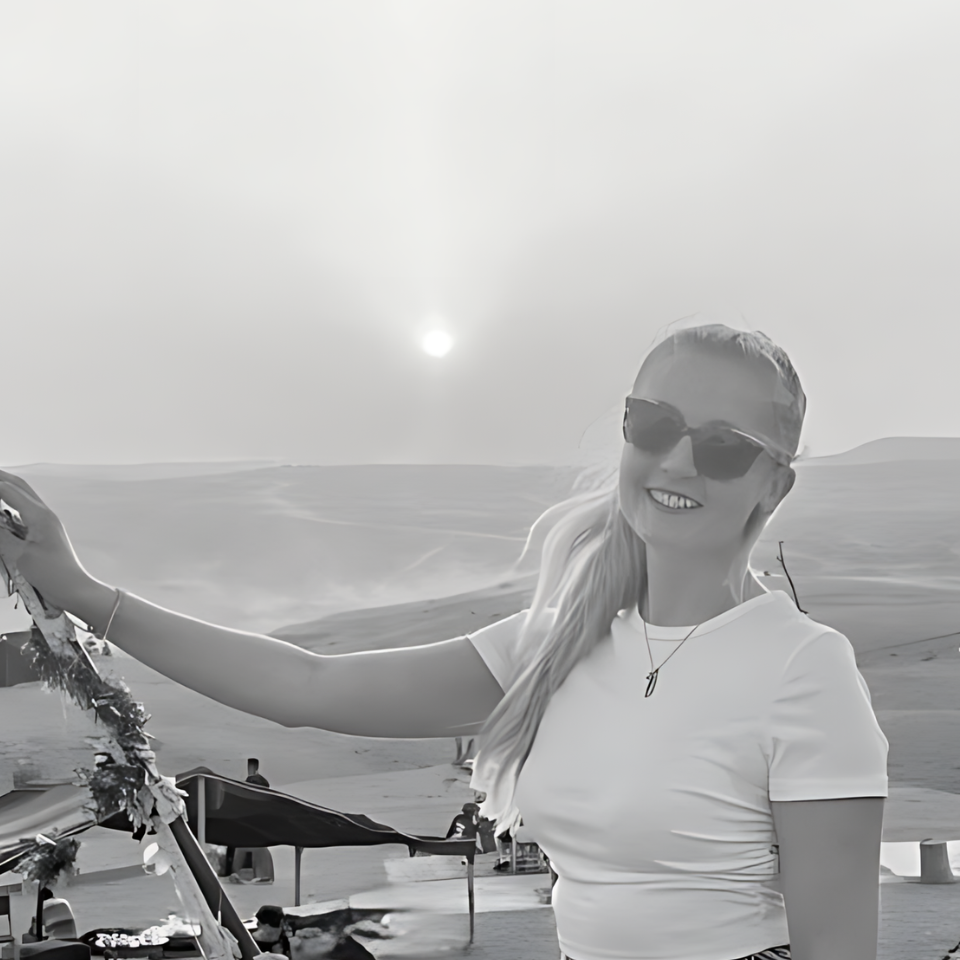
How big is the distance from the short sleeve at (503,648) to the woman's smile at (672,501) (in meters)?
0.14

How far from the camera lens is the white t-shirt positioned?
566 mm

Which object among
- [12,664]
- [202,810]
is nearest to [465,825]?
[202,810]

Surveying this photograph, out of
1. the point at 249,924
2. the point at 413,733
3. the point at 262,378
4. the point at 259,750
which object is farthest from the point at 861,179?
the point at 249,924

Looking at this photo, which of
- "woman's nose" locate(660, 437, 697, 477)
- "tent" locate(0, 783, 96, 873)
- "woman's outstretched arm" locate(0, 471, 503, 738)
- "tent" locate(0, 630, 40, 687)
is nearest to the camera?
"woman's nose" locate(660, 437, 697, 477)

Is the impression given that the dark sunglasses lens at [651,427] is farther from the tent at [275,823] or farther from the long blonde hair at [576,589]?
the tent at [275,823]

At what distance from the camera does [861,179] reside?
2.67 meters

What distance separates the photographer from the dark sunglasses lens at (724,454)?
0.65 m

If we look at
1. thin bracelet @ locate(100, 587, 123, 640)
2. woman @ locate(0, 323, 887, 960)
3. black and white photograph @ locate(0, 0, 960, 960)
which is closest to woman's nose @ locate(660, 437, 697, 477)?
woman @ locate(0, 323, 887, 960)

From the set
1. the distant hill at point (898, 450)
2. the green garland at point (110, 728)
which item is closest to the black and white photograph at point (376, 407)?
the distant hill at point (898, 450)

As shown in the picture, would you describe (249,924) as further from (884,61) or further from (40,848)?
(884,61)

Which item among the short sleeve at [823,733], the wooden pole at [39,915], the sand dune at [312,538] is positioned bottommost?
the wooden pole at [39,915]

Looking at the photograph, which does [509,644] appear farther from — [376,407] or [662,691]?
[376,407]

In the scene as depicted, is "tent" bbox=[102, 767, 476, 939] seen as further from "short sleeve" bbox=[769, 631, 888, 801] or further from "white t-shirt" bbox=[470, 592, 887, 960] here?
"short sleeve" bbox=[769, 631, 888, 801]

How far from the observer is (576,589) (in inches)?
28.8
